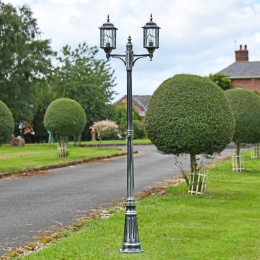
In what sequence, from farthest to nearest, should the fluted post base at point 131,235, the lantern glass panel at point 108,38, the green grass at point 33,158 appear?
the green grass at point 33,158 < the lantern glass panel at point 108,38 < the fluted post base at point 131,235

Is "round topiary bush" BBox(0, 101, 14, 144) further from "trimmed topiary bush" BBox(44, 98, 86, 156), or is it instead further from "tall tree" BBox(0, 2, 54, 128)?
"tall tree" BBox(0, 2, 54, 128)

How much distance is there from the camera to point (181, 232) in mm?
10164

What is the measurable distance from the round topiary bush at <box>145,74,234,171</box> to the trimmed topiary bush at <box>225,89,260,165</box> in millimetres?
7318

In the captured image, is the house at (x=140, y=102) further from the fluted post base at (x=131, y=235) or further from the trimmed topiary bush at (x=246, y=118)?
the fluted post base at (x=131, y=235)

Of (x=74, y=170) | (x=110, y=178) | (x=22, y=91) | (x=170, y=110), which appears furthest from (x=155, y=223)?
(x=22, y=91)

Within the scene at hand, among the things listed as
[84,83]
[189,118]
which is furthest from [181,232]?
[84,83]

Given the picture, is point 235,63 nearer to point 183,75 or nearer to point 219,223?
point 183,75

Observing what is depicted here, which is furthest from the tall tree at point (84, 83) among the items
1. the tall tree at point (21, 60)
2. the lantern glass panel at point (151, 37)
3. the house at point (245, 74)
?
the lantern glass panel at point (151, 37)

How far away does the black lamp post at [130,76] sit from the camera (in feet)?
28.9

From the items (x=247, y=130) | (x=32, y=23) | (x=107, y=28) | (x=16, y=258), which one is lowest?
(x=16, y=258)

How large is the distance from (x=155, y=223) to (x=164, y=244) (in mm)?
1977

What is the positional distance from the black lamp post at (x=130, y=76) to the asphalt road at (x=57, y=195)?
2.04 metres

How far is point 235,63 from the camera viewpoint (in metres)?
76.9

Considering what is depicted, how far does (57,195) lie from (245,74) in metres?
61.2
